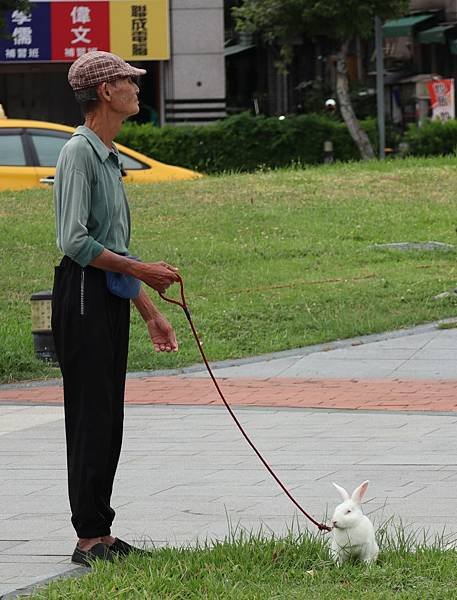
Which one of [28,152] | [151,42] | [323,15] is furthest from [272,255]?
[151,42]

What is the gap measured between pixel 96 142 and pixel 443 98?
1063 inches

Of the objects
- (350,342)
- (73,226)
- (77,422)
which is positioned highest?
(73,226)

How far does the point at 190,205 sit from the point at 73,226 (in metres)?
13.0

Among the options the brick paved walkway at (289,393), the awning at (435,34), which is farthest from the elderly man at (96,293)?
the awning at (435,34)

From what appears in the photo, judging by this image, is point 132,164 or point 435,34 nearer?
Answer: point 132,164

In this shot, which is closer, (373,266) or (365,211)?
(373,266)

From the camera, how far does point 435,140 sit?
26.0 metres

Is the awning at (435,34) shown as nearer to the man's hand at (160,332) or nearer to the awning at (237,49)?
the awning at (237,49)

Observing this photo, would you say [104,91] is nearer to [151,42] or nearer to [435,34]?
[151,42]

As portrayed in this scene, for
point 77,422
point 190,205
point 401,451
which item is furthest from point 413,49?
point 77,422

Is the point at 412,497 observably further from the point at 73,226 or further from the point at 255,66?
the point at 255,66

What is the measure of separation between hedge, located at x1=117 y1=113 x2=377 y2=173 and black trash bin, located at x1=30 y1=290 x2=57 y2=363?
15144 millimetres

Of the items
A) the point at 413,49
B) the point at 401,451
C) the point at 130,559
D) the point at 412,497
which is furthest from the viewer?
the point at 413,49

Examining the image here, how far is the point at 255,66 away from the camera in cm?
4353
